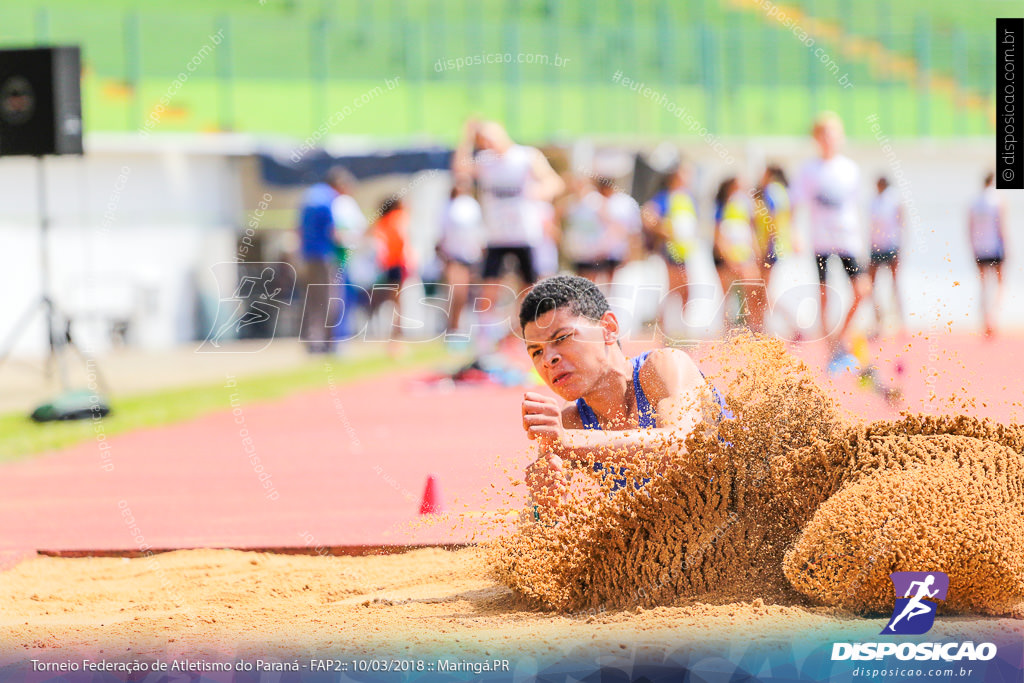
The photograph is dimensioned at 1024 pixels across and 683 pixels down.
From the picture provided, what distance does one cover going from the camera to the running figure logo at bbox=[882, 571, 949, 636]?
10.4ft

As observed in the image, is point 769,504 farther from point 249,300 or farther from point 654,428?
point 249,300

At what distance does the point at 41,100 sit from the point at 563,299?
7.60 metres

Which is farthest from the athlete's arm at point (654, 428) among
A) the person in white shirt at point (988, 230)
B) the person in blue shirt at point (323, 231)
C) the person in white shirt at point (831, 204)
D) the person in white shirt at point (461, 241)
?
the person in white shirt at point (988, 230)

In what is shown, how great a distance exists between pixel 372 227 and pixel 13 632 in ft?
53.8

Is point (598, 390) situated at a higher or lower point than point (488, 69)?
lower

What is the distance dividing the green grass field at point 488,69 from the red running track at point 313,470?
14.6 m

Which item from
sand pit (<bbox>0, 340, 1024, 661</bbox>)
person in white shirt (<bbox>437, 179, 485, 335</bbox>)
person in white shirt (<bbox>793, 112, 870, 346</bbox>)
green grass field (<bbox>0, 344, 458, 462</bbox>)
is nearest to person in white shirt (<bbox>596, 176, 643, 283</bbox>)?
person in white shirt (<bbox>437, 179, 485, 335</bbox>)

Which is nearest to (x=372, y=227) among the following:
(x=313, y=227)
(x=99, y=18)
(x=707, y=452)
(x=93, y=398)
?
(x=313, y=227)

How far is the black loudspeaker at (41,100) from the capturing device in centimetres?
964

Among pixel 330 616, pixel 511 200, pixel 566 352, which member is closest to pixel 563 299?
pixel 566 352

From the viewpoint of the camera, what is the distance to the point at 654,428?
12.4 feet

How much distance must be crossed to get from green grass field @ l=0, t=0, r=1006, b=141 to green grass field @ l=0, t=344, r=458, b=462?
9.20m

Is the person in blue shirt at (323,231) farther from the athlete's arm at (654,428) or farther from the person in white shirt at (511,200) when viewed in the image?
the athlete's arm at (654,428)

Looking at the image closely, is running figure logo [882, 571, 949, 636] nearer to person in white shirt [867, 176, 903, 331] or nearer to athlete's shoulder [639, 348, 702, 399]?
athlete's shoulder [639, 348, 702, 399]
